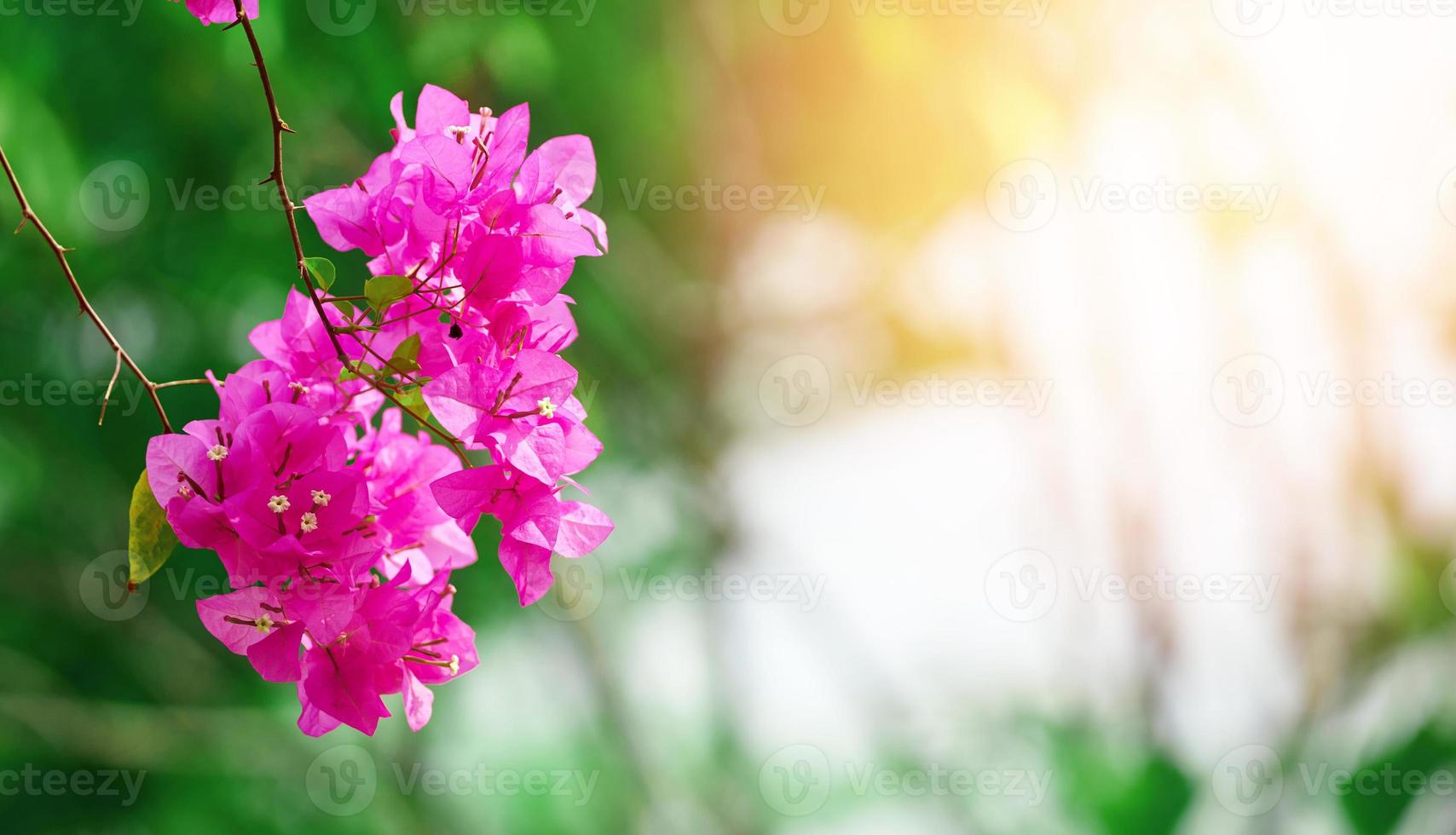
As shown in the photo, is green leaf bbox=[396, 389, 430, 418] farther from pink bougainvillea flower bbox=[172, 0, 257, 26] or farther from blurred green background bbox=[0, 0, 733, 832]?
blurred green background bbox=[0, 0, 733, 832]

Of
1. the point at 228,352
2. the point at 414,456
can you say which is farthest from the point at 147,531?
the point at 228,352

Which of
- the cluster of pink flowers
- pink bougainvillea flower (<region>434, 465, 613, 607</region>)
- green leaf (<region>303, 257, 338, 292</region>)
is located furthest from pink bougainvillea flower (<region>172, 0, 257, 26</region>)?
pink bougainvillea flower (<region>434, 465, 613, 607</region>)

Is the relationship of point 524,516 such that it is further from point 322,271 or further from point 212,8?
point 212,8

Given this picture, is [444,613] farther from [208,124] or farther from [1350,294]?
[1350,294]

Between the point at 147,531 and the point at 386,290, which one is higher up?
the point at 386,290

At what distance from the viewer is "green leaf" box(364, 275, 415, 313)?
0.51 meters

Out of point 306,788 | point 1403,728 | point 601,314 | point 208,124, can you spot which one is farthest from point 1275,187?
Result: point 306,788

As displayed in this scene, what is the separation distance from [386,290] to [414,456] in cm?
10

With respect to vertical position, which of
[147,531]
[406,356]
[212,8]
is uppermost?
[212,8]

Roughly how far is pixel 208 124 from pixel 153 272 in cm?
33

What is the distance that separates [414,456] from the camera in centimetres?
57

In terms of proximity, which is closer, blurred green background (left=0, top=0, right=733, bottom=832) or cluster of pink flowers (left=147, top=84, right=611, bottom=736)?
cluster of pink flowers (left=147, top=84, right=611, bottom=736)

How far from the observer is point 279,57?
177 cm

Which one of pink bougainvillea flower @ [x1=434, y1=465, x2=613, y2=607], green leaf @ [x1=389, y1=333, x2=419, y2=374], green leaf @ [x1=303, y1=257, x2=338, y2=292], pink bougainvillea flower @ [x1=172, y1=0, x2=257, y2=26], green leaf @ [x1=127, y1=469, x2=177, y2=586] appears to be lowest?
green leaf @ [x1=127, y1=469, x2=177, y2=586]
